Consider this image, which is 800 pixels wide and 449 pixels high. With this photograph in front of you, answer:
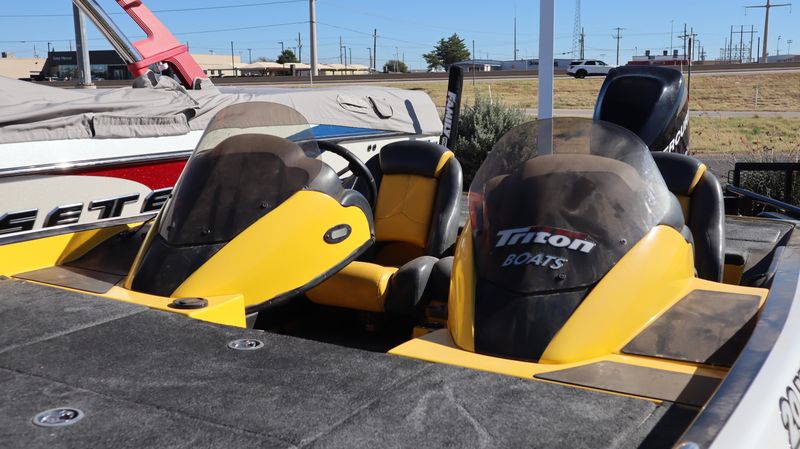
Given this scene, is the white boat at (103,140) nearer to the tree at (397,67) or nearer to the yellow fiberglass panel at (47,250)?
the yellow fiberglass panel at (47,250)

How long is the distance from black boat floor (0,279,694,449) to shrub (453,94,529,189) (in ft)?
35.5

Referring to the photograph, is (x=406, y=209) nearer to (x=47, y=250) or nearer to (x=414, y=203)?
(x=414, y=203)

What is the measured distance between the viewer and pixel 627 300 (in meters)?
2.58

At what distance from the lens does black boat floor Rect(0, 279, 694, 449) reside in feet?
5.54

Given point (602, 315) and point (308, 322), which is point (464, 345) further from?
point (308, 322)

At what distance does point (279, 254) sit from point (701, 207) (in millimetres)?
2075

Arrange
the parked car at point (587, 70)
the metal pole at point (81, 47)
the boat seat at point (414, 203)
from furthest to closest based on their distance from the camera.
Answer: the parked car at point (587, 70), the metal pole at point (81, 47), the boat seat at point (414, 203)

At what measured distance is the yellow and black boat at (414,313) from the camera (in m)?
1.77

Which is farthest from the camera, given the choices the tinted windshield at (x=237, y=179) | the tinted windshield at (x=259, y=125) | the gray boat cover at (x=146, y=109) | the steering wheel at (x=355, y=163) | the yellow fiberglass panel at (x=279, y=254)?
the gray boat cover at (x=146, y=109)

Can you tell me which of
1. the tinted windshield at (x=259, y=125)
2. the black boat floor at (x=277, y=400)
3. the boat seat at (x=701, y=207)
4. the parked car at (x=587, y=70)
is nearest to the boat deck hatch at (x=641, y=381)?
the black boat floor at (x=277, y=400)

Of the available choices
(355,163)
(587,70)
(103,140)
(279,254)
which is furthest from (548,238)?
(587,70)

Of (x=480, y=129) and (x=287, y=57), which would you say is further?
(x=287, y=57)

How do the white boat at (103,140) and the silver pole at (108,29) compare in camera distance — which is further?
the silver pole at (108,29)

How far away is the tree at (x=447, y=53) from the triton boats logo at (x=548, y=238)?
8029 cm
